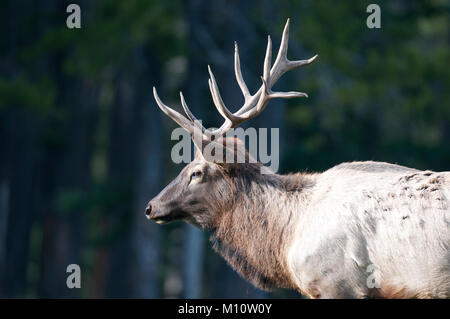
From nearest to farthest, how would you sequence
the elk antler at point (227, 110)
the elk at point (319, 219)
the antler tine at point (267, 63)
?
1. the elk at point (319, 219)
2. the elk antler at point (227, 110)
3. the antler tine at point (267, 63)

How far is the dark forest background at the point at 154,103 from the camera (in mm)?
19562

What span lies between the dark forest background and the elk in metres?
8.16

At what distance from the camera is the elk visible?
281 inches

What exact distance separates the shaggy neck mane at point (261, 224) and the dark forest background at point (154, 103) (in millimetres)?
8064

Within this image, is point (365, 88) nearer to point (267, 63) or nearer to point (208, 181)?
point (267, 63)

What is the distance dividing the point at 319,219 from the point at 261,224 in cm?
81

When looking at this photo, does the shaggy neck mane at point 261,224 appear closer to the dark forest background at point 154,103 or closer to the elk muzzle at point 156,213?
the elk muzzle at point 156,213

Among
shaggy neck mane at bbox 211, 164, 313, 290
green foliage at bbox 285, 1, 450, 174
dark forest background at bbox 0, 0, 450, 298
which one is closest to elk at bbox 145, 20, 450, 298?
shaggy neck mane at bbox 211, 164, 313, 290

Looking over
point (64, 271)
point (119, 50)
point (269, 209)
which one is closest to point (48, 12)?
point (119, 50)

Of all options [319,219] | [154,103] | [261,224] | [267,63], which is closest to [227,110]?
[267,63]

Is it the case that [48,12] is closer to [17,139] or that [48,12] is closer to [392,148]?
[17,139]

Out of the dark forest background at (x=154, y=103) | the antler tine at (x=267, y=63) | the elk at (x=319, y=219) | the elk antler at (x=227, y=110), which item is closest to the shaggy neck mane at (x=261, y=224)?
the elk at (x=319, y=219)

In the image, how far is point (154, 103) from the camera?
22.1 m

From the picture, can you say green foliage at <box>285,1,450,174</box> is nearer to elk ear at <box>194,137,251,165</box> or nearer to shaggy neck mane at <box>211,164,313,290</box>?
elk ear at <box>194,137,251,165</box>
